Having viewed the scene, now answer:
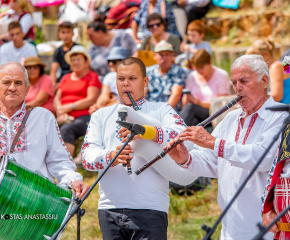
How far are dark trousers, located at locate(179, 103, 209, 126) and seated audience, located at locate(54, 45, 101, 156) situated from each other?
1.43m

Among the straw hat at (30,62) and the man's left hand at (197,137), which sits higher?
the straw hat at (30,62)

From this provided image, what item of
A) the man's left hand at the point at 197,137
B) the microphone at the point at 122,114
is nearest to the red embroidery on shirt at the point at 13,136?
the microphone at the point at 122,114

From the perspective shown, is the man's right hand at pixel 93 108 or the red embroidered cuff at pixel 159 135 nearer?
the red embroidered cuff at pixel 159 135

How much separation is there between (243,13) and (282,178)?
28.8 ft

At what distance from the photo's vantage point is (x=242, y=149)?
2.93 meters

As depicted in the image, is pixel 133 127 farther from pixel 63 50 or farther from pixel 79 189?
pixel 63 50

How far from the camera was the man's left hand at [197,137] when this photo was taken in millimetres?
2926

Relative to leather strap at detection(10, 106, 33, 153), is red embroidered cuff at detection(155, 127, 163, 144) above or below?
above

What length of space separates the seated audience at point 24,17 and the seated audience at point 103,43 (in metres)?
1.50

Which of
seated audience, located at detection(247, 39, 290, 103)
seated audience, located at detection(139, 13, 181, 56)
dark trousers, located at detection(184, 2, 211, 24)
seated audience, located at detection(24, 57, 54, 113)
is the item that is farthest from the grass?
dark trousers, located at detection(184, 2, 211, 24)

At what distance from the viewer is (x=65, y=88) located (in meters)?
6.93

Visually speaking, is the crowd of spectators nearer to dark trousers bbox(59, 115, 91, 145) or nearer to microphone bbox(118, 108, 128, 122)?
dark trousers bbox(59, 115, 91, 145)

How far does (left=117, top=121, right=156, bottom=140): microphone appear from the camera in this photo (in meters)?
2.79

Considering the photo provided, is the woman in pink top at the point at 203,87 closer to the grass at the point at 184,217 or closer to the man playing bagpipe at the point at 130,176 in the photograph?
the grass at the point at 184,217
